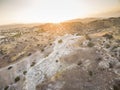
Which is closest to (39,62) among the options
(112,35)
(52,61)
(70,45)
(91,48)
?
(52,61)

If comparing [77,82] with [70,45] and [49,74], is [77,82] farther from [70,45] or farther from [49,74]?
[70,45]

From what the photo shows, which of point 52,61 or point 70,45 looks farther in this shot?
point 70,45

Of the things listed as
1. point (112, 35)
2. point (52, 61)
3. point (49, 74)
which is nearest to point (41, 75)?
point (49, 74)

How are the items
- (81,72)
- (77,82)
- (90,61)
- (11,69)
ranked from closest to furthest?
(77,82) → (81,72) → (90,61) → (11,69)

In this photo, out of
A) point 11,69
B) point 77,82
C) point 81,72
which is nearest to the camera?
point 77,82

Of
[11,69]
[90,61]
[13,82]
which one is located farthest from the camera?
[11,69]

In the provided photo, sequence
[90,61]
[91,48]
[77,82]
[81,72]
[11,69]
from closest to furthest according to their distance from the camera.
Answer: [77,82] → [81,72] → [90,61] → [91,48] → [11,69]

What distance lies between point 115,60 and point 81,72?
7.08 m

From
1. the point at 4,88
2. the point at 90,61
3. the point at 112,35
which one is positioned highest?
the point at 112,35

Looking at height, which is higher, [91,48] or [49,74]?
[91,48]

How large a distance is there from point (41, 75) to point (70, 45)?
42.9 feet

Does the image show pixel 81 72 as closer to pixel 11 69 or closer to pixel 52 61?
pixel 52 61

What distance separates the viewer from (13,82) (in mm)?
36656

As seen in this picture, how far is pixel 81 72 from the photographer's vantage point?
103 ft
